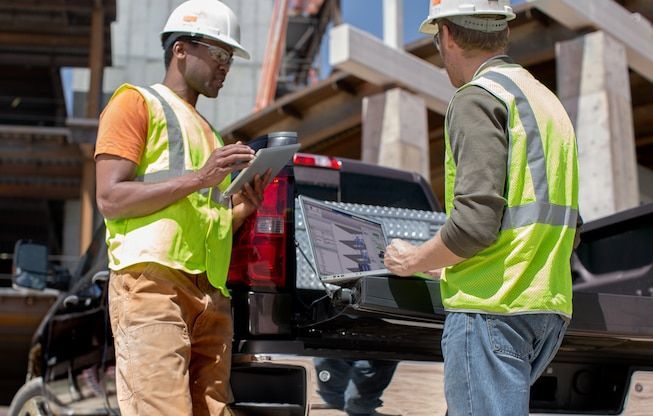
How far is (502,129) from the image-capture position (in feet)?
7.77

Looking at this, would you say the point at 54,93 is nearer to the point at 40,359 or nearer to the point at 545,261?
the point at 40,359

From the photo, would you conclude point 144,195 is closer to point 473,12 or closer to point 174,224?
point 174,224

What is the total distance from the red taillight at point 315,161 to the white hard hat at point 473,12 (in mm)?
1932

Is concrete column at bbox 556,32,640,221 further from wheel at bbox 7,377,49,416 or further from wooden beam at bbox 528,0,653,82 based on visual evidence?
wheel at bbox 7,377,49,416

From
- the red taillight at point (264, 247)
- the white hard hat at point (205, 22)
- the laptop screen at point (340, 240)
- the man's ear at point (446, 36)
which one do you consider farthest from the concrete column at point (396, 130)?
the man's ear at point (446, 36)

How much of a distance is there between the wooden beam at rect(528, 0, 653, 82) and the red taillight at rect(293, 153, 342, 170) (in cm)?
762

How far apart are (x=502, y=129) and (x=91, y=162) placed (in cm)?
2418

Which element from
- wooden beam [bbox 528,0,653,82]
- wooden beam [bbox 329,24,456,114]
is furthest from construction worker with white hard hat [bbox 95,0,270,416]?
wooden beam [bbox 528,0,653,82]

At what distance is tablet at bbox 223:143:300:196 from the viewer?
9.51 feet

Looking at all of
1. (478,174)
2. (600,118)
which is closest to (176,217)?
(478,174)

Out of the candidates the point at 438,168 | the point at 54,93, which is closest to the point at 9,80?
the point at 54,93

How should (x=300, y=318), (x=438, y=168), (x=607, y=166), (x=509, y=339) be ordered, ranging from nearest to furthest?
(x=509, y=339) → (x=300, y=318) → (x=607, y=166) → (x=438, y=168)

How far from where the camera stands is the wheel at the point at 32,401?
615 cm

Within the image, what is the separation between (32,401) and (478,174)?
15.8 feet
